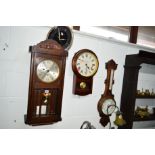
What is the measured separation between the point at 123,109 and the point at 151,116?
0.50m

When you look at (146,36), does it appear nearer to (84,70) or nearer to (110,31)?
(110,31)

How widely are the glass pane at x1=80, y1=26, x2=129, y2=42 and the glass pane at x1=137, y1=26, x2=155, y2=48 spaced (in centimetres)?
22

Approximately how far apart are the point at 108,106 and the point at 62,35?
39.7 inches

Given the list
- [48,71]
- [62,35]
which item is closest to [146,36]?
[62,35]

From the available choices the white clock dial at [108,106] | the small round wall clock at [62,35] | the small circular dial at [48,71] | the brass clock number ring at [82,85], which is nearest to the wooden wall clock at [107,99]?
the white clock dial at [108,106]

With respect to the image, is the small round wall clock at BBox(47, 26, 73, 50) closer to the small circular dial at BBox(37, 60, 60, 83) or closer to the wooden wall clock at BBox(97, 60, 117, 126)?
the small circular dial at BBox(37, 60, 60, 83)

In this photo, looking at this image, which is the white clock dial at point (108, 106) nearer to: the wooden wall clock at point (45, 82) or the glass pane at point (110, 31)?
the wooden wall clock at point (45, 82)

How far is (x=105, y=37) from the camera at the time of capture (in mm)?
2064

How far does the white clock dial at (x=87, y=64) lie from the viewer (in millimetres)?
1870

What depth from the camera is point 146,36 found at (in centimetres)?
247

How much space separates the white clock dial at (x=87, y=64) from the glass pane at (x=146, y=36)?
85 cm

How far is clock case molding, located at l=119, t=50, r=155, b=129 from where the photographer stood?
6.71ft
